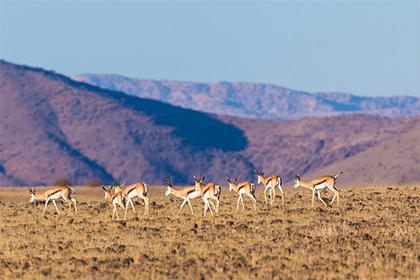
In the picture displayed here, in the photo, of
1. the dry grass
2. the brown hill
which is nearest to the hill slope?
the brown hill

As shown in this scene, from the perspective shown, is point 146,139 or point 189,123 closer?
point 146,139

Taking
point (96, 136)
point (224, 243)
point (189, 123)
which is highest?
point (189, 123)

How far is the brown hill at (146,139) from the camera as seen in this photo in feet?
477

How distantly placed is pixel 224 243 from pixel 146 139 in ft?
449

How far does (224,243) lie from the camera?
72.9ft

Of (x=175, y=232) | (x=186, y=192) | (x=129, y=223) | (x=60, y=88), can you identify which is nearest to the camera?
(x=175, y=232)

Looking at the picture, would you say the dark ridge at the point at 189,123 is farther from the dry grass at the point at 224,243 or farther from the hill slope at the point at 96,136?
the dry grass at the point at 224,243

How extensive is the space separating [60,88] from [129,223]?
15249 cm

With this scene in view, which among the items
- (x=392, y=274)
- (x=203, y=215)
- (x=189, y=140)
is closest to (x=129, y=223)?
(x=203, y=215)

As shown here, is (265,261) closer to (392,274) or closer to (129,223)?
(392,274)

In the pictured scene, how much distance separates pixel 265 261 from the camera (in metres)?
19.7

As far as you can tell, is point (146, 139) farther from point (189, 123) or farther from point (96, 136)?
point (189, 123)

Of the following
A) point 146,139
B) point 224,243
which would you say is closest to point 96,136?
point 146,139

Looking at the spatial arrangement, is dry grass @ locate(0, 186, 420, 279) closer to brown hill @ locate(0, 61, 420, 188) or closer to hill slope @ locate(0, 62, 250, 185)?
brown hill @ locate(0, 61, 420, 188)
